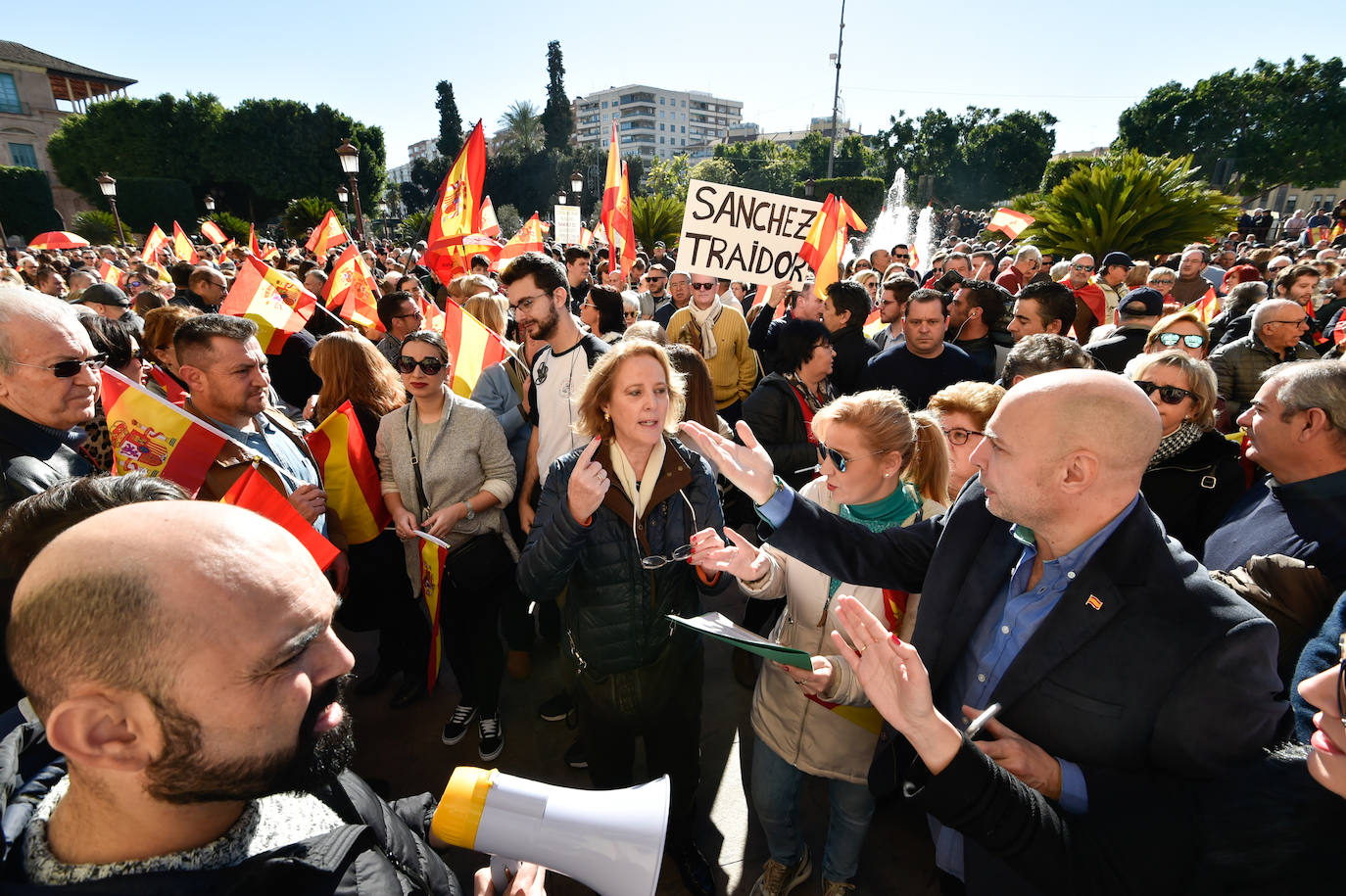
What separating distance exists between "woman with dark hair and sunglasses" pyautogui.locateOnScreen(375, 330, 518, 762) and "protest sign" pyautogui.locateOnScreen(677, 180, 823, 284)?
2.68 m

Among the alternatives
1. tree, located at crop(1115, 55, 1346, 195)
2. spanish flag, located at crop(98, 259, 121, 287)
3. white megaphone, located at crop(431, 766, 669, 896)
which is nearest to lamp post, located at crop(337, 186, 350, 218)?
spanish flag, located at crop(98, 259, 121, 287)

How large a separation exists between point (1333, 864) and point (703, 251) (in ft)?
16.2

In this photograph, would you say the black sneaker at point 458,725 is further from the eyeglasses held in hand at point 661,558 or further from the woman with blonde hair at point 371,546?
the eyeglasses held in hand at point 661,558

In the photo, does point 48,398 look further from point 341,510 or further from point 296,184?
point 296,184

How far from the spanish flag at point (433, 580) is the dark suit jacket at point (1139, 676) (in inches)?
90.5

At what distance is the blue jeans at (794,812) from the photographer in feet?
7.68

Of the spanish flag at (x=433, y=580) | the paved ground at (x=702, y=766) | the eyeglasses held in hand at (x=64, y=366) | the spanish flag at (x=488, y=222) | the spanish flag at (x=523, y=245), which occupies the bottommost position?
the paved ground at (x=702, y=766)

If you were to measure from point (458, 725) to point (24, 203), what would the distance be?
158 feet

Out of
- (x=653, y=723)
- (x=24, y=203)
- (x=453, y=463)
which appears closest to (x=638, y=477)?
(x=653, y=723)

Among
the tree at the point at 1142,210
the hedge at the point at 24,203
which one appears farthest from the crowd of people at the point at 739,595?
the hedge at the point at 24,203

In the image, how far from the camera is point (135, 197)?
3628 centimetres

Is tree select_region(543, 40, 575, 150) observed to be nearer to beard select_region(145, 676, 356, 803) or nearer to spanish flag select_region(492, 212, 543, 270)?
spanish flag select_region(492, 212, 543, 270)

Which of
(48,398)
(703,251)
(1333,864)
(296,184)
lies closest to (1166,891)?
(1333,864)

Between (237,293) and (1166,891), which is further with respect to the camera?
(237,293)
